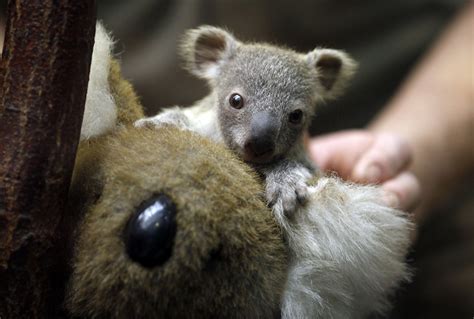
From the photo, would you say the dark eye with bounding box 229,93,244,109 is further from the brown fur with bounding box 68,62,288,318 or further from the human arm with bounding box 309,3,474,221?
the human arm with bounding box 309,3,474,221

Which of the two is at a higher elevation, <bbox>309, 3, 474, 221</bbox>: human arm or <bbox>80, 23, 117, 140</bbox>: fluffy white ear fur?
<bbox>80, 23, 117, 140</bbox>: fluffy white ear fur

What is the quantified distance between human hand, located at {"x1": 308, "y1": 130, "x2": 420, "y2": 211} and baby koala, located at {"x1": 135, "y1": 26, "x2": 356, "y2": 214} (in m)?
0.21

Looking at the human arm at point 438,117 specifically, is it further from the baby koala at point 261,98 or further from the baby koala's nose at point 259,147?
the baby koala's nose at point 259,147

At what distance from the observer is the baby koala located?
0.89 meters

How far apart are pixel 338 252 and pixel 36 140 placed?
1.17 ft

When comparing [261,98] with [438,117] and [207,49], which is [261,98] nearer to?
[207,49]

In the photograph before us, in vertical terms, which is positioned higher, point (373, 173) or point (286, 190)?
point (286, 190)

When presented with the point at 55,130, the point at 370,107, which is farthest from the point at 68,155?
the point at 370,107

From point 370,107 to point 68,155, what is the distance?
5.77ft

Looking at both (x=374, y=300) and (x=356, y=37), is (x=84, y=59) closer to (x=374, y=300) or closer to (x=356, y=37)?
(x=374, y=300)

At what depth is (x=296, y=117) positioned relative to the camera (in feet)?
3.47

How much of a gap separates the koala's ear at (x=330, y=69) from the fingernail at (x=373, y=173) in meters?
0.20

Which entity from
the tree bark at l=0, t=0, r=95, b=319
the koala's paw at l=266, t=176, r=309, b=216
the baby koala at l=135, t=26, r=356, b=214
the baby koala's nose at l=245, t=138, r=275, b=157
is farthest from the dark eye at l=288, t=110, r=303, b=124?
the tree bark at l=0, t=0, r=95, b=319

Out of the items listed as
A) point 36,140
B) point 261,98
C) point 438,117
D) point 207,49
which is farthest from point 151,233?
point 438,117
